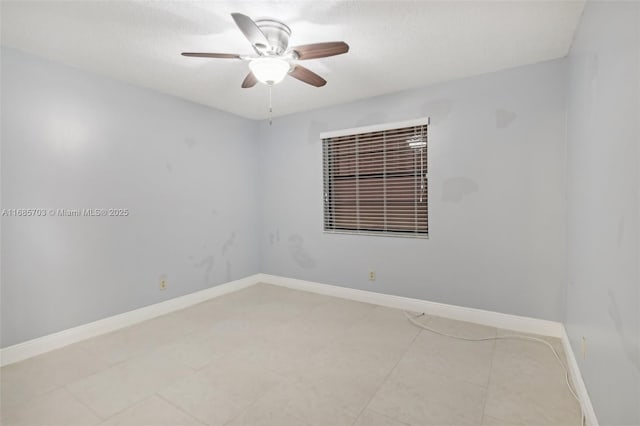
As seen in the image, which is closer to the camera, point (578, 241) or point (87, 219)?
point (578, 241)

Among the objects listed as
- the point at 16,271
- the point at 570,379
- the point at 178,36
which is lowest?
the point at 570,379

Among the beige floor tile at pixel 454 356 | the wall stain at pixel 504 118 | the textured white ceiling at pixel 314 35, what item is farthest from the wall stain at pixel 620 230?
the wall stain at pixel 504 118

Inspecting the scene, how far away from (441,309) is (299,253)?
193 centimetres

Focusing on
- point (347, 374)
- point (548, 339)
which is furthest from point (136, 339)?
point (548, 339)

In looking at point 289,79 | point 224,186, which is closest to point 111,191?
point 224,186

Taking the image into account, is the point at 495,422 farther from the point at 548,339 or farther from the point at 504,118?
the point at 504,118

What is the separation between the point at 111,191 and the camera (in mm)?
2967

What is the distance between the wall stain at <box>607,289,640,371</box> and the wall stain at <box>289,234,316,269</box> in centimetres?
311

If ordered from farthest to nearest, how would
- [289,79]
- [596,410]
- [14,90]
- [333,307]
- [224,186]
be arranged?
[224,186]
[333,307]
[289,79]
[14,90]
[596,410]

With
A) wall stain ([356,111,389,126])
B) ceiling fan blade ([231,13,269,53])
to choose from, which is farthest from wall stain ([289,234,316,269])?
ceiling fan blade ([231,13,269,53])

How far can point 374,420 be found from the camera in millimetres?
1708

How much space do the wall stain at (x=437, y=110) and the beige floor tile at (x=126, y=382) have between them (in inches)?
Result: 125

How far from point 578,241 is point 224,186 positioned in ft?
12.1

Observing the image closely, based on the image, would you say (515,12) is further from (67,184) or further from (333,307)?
(67,184)
